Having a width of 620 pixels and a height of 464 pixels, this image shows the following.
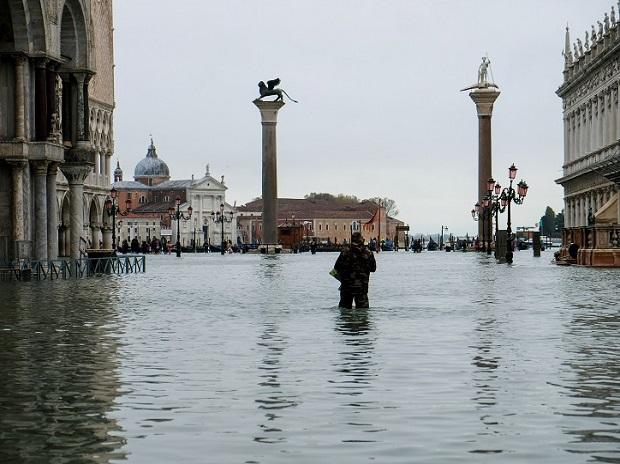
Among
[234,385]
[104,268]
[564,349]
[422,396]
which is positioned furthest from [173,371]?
[104,268]

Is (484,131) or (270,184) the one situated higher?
(484,131)

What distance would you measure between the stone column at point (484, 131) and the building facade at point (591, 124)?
15.0 metres

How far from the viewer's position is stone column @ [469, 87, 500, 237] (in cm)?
13912

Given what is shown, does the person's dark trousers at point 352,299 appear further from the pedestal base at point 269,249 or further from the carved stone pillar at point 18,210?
the pedestal base at point 269,249

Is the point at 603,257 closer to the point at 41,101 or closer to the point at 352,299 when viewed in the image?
the point at 41,101

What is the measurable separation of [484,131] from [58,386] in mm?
130389

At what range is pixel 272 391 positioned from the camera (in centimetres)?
1341

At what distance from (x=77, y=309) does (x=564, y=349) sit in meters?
12.7

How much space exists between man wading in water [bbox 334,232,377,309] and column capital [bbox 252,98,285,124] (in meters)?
113

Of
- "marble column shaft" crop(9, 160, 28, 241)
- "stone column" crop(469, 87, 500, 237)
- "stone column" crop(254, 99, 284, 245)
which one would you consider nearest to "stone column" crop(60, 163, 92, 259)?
"marble column shaft" crop(9, 160, 28, 241)

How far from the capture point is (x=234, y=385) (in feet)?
45.7

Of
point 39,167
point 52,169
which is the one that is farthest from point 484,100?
point 39,167

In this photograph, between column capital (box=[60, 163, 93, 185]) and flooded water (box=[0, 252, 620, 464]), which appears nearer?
flooded water (box=[0, 252, 620, 464])

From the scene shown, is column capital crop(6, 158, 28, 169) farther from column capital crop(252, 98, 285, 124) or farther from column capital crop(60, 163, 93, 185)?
column capital crop(252, 98, 285, 124)
